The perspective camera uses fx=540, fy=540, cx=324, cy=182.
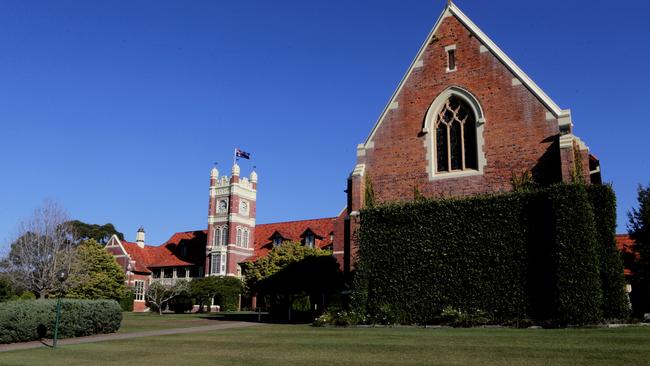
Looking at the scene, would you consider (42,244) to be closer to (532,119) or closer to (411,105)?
(411,105)

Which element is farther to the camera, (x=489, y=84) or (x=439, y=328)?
(x=489, y=84)

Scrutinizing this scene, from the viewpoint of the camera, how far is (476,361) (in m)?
10.8

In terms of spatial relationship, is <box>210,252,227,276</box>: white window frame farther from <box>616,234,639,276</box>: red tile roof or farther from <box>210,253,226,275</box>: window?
<box>616,234,639,276</box>: red tile roof

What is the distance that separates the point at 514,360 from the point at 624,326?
345 inches

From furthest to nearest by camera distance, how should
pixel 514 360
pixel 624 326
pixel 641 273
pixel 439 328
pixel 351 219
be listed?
1. pixel 641 273
2. pixel 351 219
3. pixel 439 328
4. pixel 624 326
5. pixel 514 360

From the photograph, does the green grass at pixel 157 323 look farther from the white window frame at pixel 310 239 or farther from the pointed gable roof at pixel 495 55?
the white window frame at pixel 310 239

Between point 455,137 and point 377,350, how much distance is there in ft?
44.5

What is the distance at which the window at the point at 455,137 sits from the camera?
78.7 ft

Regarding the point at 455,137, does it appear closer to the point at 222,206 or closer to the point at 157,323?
the point at 157,323

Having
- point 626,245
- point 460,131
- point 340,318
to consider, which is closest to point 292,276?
point 340,318

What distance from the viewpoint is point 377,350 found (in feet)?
43.5

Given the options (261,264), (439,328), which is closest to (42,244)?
(261,264)

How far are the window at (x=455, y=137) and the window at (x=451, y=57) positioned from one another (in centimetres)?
140

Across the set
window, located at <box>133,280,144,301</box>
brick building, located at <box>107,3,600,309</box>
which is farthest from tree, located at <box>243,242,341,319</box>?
window, located at <box>133,280,144,301</box>
